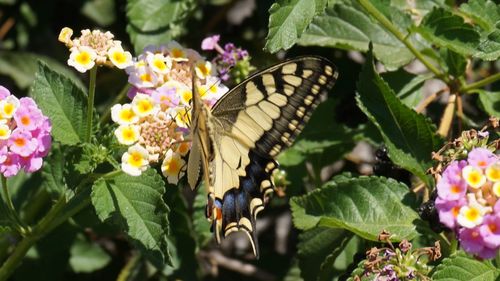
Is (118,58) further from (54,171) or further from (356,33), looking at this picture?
(356,33)

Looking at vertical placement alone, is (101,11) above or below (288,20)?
below

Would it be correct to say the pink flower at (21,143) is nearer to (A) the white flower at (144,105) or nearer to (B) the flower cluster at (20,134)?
(B) the flower cluster at (20,134)

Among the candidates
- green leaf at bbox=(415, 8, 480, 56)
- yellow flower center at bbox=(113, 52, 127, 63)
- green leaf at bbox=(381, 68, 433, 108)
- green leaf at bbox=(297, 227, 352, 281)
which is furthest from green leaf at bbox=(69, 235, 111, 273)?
green leaf at bbox=(415, 8, 480, 56)

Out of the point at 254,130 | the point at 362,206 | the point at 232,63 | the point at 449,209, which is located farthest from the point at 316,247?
the point at 449,209

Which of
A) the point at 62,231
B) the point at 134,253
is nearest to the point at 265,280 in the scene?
the point at 134,253

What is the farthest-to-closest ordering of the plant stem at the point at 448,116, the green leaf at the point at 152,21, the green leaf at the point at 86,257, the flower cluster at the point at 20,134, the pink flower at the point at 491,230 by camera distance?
1. the green leaf at the point at 86,257
2. the green leaf at the point at 152,21
3. the plant stem at the point at 448,116
4. the flower cluster at the point at 20,134
5. the pink flower at the point at 491,230

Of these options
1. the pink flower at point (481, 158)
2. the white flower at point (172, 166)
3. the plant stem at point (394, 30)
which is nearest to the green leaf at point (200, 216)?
the white flower at point (172, 166)
